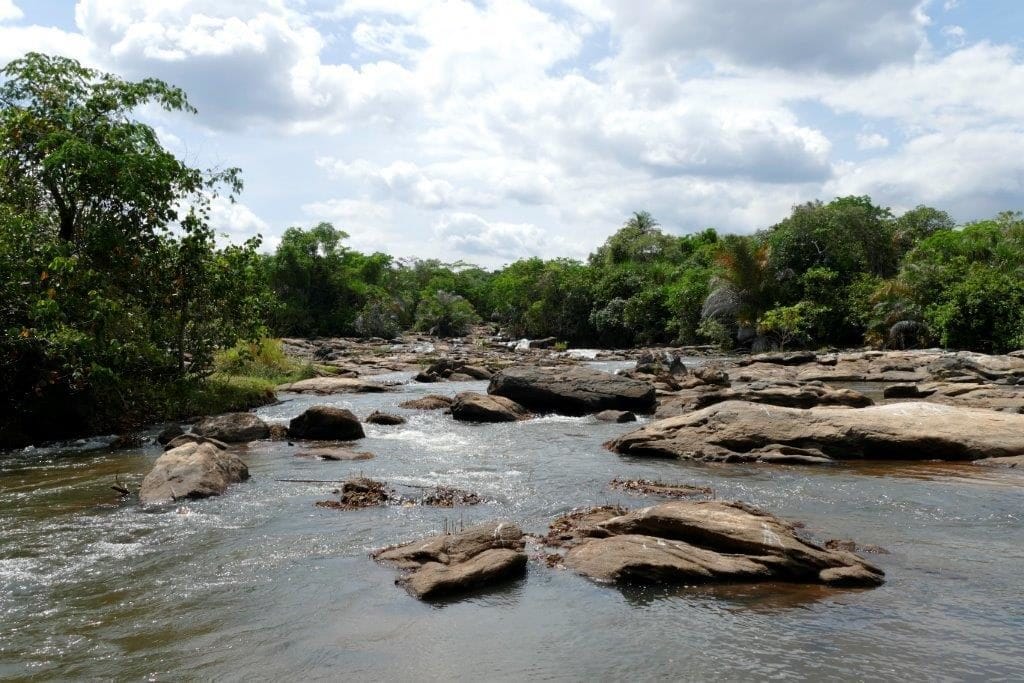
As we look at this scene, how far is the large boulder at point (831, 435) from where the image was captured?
12.3m

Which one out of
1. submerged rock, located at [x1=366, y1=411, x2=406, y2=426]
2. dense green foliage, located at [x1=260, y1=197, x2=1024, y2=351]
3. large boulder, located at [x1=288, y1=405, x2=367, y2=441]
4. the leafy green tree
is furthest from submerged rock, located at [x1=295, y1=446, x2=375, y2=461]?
the leafy green tree

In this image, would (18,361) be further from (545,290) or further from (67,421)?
(545,290)

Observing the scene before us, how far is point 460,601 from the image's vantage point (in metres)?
6.36

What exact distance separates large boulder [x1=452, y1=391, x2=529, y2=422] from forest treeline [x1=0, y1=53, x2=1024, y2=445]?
628 centimetres

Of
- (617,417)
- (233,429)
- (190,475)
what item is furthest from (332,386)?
(190,475)

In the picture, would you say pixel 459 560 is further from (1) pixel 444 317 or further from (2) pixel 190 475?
(1) pixel 444 317

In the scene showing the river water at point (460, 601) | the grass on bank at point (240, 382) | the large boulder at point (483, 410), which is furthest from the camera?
the grass on bank at point (240, 382)

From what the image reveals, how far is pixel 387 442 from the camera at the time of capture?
49.8 ft

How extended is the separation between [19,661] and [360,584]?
2.55m

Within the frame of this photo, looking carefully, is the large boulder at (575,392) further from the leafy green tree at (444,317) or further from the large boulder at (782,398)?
the leafy green tree at (444,317)

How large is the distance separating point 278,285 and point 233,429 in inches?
1823

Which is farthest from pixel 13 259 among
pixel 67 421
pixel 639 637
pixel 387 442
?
pixel 639 637

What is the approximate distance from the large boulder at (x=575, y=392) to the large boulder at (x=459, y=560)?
37.5 ft

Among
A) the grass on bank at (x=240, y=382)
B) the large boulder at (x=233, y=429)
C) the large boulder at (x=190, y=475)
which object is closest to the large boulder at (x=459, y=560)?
the large boulder at (x=190, y=475)
